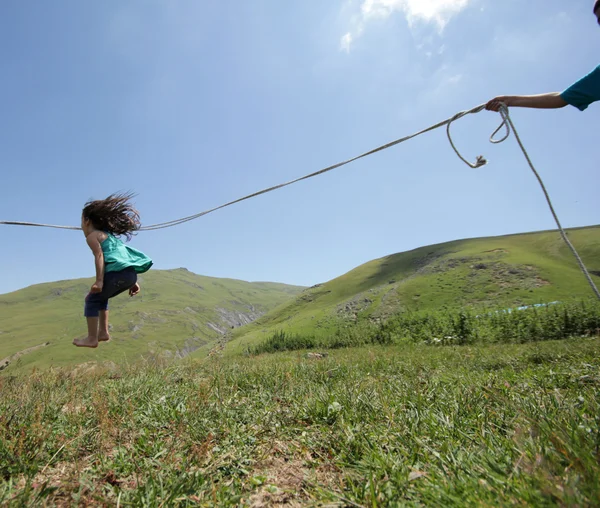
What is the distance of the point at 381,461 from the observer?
249 cm

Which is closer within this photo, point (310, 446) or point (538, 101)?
point (310, 446)

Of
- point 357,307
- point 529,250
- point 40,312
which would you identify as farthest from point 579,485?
point 40,312

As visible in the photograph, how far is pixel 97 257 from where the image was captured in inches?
186

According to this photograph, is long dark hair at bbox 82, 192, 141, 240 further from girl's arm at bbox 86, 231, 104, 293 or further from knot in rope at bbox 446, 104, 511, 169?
knot in rope at bbox 446, 104, 511, 169

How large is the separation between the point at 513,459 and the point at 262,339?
44.9 m

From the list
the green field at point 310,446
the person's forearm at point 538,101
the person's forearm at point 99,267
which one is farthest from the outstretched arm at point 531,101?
the person's forearm at point 99,267

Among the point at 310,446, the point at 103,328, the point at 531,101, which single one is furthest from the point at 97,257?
the point at 531,101

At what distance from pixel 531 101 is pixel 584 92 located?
17.3 inches

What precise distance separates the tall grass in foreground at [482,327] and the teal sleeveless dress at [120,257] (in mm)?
24171

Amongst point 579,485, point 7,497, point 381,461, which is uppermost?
point 7,497

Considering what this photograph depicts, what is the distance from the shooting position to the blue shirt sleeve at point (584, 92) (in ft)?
9.60

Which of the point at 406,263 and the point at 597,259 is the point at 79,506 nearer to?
the point at 597,259

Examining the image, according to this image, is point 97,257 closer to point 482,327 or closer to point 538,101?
point 538,101

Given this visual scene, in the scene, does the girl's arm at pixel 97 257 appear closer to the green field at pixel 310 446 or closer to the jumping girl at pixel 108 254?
the jumping girl at pixel 108 254
